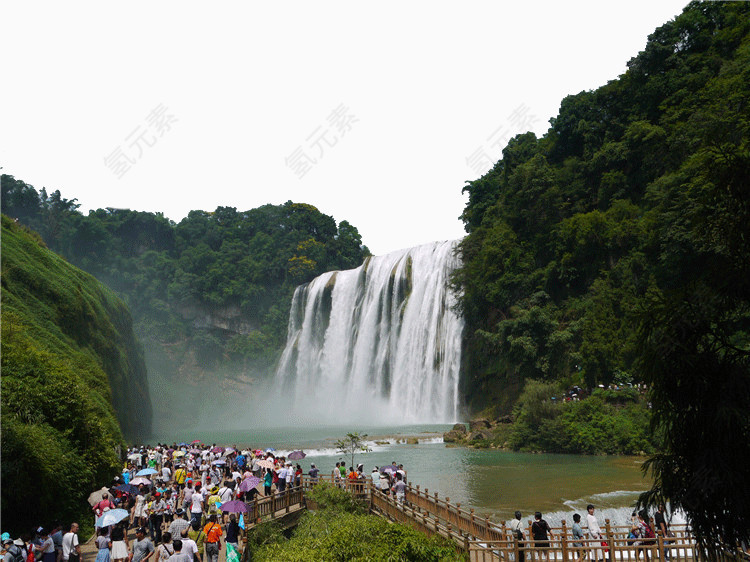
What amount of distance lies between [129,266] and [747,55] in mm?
74543

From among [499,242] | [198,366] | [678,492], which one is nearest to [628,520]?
[678,492]

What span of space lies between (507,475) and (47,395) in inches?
631

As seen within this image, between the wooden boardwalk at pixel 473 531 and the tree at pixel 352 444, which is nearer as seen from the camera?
the wooden boardwalk at pixel 473 531

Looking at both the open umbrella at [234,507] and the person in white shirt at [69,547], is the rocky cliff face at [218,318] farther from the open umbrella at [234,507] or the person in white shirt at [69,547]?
the person in white shirt at [69,547]

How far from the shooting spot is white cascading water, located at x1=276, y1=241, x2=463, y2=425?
43531 millimetres

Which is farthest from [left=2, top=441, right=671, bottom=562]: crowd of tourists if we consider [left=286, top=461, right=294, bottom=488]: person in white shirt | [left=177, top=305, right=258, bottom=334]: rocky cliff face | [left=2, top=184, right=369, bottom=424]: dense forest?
[left=177, top=305, right=258, bottom=334]: rocky cliff face

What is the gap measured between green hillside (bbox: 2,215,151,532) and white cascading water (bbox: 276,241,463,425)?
74.8 feet

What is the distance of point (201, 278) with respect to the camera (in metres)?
76.2

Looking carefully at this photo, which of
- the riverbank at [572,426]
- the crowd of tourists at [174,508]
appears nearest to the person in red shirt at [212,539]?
the crowd of tourists at [174,508]

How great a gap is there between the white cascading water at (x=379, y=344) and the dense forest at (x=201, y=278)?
1103 cm

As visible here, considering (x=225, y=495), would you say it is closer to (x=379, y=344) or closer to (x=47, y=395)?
(x=47, y=395)

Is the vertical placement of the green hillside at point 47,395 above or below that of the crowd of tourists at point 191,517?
above

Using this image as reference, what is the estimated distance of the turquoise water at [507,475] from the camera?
16.9 m

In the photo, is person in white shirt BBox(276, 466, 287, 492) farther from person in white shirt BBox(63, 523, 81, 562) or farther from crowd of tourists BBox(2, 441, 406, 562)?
person in white shirt BBox(63, 523, 81, 562)
